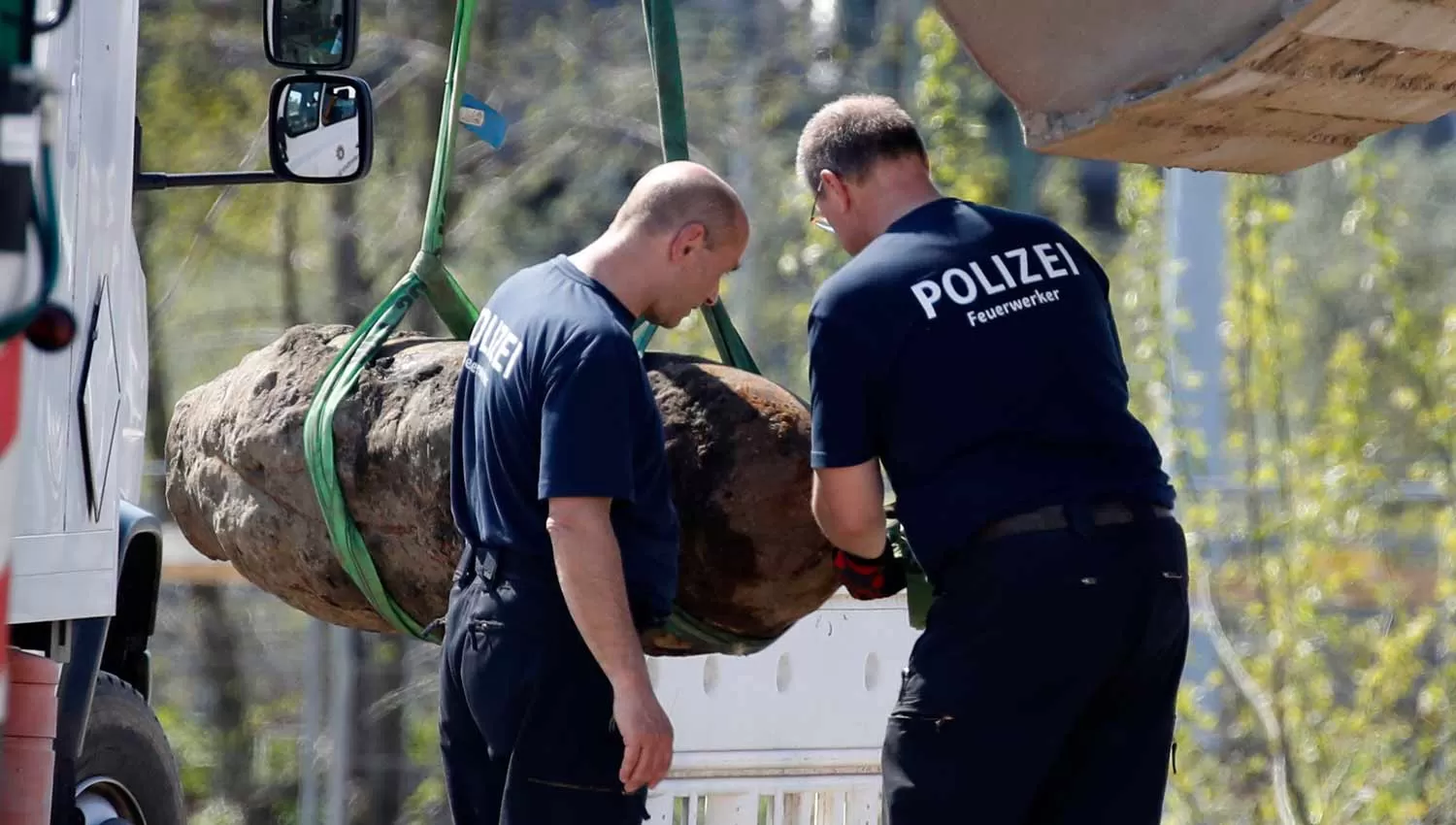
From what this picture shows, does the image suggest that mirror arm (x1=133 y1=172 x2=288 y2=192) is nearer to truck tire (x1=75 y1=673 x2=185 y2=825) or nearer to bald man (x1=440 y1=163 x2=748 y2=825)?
bald man (x1=440 y1=163 x2=748 y2=825)

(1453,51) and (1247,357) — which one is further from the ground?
(1453,51)

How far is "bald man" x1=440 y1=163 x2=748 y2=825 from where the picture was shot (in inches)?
122

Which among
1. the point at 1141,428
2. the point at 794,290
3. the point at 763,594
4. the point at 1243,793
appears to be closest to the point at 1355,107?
the point at 1141,428

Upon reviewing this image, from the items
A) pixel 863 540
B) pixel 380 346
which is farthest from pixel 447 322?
pixel 863 540

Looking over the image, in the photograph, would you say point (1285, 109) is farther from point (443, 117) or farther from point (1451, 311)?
point (1451, 311)

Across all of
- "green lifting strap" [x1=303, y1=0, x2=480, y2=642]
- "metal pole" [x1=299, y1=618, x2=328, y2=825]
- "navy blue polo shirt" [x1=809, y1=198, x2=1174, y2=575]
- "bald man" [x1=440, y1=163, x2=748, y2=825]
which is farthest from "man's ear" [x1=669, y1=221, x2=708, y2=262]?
"metal pole" [x1=299, y1=618, x2=328, y2=825]

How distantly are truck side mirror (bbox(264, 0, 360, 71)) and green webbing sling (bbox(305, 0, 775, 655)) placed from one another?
23cm

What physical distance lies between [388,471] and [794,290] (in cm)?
574

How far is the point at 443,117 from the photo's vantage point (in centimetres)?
394

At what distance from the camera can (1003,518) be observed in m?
3.24

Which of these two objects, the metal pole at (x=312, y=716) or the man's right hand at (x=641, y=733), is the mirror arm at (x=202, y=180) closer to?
the man's right hand at (x=641, y=733)

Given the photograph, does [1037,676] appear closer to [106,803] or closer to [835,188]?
[835,188]

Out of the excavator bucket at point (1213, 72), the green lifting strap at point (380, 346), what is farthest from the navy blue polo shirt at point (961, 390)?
the green lifting strap at point (380, 346)

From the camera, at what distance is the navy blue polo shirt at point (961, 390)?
10.6ft
